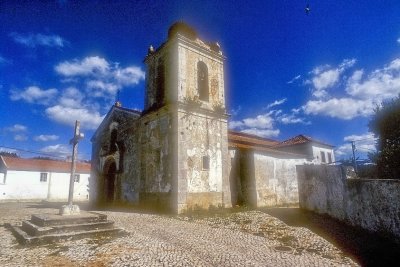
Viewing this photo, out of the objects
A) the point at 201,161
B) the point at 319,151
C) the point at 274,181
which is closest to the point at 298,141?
the point at 319,151

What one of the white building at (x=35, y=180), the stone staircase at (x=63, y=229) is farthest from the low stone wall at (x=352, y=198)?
the white building at (x=35, y=180)

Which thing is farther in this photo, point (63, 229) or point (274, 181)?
point (274, 181)

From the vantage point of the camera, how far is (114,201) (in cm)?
1841

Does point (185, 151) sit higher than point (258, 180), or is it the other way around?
point (185, 151)

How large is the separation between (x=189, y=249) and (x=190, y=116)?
9078 millimetres

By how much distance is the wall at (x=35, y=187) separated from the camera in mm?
30953

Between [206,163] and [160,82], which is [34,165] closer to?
[160,82]

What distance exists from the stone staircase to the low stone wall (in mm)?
7719

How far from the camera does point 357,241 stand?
24.4 feet

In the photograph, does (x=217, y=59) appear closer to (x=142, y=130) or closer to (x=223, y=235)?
(x=142, y=130)

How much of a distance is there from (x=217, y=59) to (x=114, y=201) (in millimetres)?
11772

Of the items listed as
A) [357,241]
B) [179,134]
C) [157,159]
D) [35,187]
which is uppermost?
[179,134]

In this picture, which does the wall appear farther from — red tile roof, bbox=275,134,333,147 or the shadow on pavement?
the shadow on pavement

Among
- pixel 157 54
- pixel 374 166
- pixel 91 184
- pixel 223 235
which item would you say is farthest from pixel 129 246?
pixel 374 166
